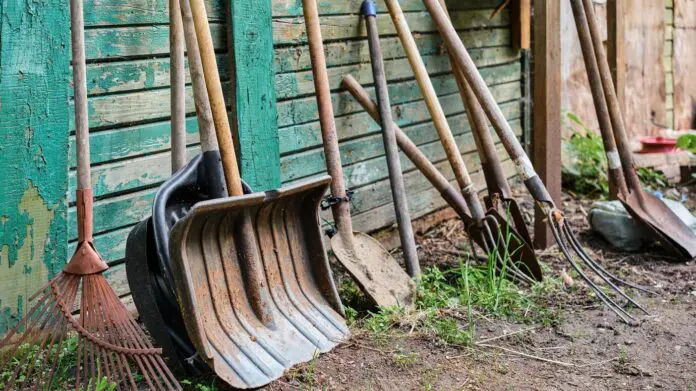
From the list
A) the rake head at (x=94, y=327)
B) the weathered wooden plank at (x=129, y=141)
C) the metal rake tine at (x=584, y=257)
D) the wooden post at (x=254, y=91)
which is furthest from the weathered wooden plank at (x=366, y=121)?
the rake head at (x=94, y=327)

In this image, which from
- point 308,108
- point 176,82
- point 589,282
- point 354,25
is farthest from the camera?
point 354,25

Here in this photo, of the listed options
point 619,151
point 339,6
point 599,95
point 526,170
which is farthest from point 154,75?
point 619,151

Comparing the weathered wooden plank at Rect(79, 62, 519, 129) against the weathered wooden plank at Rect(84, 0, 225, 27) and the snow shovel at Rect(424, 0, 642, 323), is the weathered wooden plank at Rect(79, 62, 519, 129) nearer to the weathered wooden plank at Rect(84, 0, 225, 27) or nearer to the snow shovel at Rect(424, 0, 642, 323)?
the weathered wooden plank at Rect(84, 0, 225, 27)

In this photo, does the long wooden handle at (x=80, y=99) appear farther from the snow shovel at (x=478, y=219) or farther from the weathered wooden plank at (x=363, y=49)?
the snow shovel at (x=478, y=219)

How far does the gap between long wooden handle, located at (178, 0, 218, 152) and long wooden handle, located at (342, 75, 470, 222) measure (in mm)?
1245

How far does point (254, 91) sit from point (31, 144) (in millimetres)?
978

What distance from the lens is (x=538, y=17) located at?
14.3ft

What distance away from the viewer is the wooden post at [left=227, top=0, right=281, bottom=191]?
334 centimetres

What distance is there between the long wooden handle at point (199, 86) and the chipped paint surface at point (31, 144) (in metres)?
0.40

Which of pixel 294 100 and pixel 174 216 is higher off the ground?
pixel 294 100

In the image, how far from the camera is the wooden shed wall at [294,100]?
3.00 metres

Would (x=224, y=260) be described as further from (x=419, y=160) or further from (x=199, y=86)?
(x=419, y=160)

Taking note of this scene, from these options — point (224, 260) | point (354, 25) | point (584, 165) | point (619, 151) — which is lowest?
point (584, 165)

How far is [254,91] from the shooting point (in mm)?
3402
